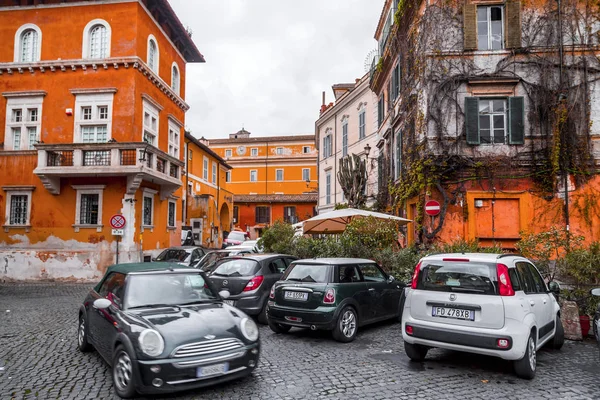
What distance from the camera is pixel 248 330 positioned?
18.1ft

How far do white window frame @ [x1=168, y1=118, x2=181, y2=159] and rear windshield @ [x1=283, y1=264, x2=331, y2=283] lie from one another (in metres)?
17.0

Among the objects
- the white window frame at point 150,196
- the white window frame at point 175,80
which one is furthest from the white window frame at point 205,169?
the white window frame at point 150,196

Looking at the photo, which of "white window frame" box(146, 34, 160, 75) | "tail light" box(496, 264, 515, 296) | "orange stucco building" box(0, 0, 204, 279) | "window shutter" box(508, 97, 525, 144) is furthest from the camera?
"white window frame" box(146, 34, 160, 75)

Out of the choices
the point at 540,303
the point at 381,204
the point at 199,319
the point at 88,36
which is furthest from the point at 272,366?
the point at 88,36

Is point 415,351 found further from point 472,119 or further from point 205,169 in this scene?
point 205,169

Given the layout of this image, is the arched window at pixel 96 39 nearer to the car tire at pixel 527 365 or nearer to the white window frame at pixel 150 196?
the white window frame at pixel 150 196

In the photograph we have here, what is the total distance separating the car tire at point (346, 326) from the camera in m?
7.52

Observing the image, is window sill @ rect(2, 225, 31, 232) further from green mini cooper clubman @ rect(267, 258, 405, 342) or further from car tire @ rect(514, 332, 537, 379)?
car tire @ rect(514, 332, 537, 379)

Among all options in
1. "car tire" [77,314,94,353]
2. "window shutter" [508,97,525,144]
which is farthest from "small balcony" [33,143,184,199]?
"window shutter" [508,97,525,144]

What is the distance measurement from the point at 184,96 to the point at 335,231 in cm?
1504

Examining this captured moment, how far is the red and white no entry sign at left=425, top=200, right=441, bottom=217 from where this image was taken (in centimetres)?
1466

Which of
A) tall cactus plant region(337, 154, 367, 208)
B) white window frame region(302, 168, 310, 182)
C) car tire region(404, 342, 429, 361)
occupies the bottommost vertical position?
car tire region(404, 342, 429, 361)

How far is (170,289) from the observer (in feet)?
20.1

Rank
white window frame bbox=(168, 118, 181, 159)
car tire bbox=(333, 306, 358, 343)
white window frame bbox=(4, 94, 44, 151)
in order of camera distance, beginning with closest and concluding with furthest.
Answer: car tire bbox=(333, 306, 358, 343) < white window frame bbox=(4, 94, 44, 151) < white window frame bbox=(168, 118, 181, 159)
